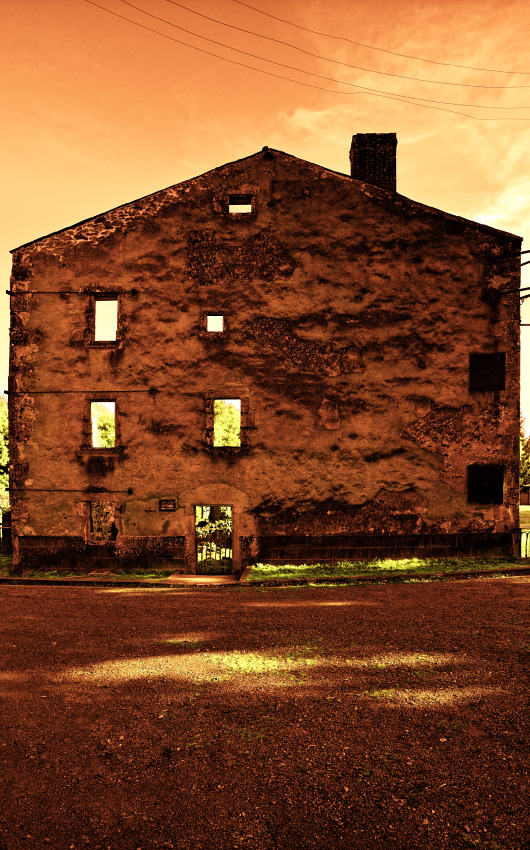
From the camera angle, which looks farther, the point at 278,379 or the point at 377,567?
the point at 278,379

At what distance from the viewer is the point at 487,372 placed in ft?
49.0

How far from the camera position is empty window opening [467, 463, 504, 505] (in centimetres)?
1480

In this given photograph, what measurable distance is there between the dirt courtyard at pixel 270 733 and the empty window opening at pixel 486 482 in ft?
22.3

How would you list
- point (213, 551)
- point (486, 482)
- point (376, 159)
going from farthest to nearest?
point (213, 551) → point (376, 159) → point (486, 482)

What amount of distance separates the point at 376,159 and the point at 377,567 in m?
11.9

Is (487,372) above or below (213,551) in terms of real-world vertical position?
above

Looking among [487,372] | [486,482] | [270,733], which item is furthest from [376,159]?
[270,733]

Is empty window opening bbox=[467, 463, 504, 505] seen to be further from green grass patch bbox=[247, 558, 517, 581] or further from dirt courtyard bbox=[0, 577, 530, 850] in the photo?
dirt courtyard bbox=[0, 577, 530, 850]

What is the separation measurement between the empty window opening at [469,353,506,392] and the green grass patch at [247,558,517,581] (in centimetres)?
469

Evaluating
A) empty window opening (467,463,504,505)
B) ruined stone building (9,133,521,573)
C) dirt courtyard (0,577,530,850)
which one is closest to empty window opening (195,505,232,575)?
ruined stone building (9,133,521,573)

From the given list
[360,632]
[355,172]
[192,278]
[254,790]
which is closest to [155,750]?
[254,790]

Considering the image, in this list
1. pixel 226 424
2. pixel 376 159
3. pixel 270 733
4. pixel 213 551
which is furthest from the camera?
pixel 226 424

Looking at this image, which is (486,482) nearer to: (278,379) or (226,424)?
(278,379)

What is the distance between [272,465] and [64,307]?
7548mm
